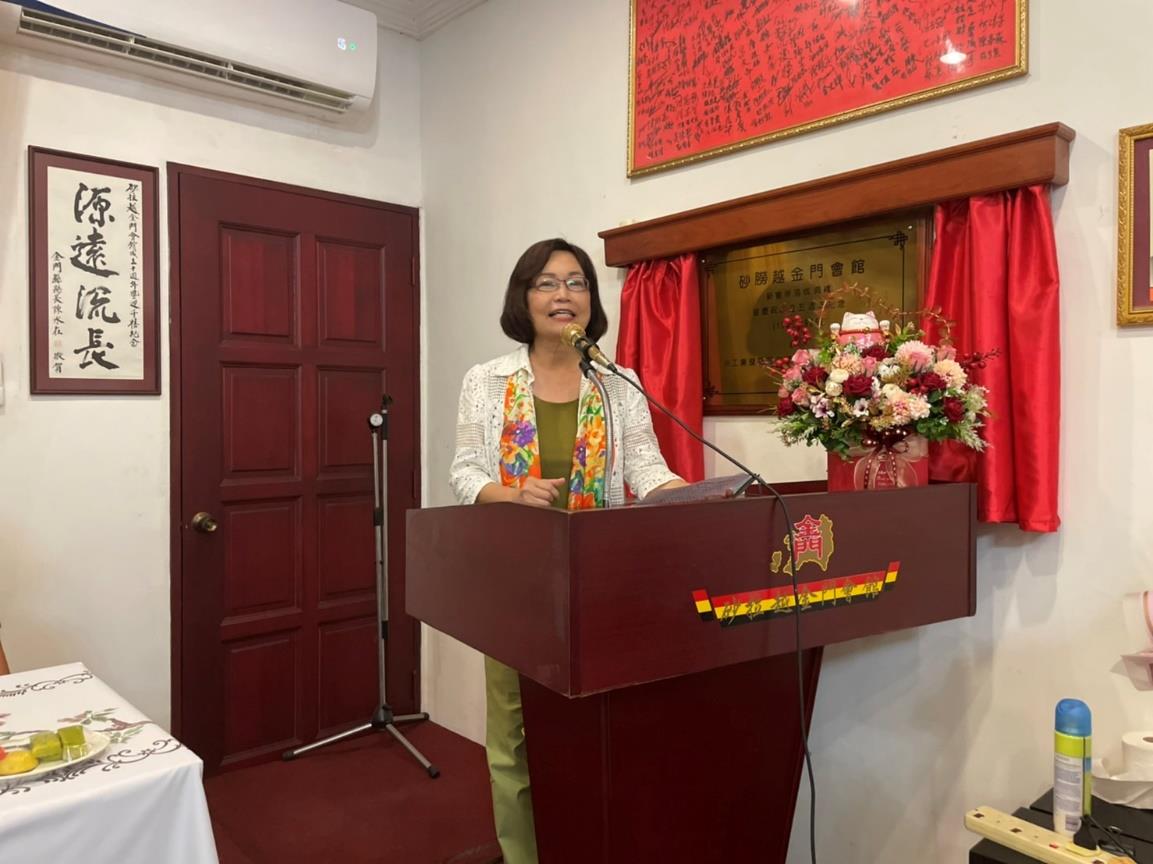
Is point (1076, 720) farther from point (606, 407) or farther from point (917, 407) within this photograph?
point (606, 407)

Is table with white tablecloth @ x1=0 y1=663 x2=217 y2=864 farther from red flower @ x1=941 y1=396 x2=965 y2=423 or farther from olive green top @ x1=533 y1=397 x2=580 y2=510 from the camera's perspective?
red flower @ x1=941 y1=396 x2=965 y2=423

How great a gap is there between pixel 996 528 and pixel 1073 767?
0.58 metres

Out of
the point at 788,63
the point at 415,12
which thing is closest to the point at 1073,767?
the point at 788,63

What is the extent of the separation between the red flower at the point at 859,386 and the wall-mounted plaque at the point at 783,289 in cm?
43

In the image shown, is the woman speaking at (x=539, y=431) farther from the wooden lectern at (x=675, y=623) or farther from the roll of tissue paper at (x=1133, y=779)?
the roll of tissue paper at (x=1133, y=779)

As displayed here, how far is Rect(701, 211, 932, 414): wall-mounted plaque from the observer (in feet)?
6.61

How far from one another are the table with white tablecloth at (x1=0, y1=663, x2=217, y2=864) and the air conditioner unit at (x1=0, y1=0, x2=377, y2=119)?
2.13 metres

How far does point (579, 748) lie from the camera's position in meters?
1.45

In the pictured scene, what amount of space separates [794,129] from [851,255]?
1.30 ft

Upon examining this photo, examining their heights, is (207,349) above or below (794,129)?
below

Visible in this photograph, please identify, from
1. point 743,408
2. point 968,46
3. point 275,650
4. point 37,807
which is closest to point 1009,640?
point 743,408

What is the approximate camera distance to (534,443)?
204cm

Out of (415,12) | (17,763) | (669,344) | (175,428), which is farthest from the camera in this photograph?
(415,12)

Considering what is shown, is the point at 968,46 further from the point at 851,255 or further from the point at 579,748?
the point at 579,748
